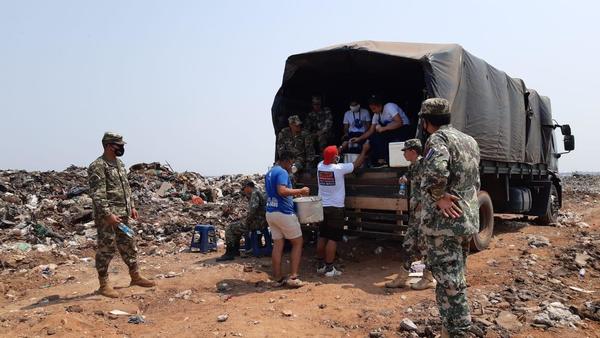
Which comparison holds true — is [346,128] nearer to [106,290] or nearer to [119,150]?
[119,150]

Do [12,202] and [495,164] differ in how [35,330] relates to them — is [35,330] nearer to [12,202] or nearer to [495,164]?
[495,164]

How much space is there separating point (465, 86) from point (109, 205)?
5.01 meters

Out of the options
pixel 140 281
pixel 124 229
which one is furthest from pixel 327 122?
pixel 140 281

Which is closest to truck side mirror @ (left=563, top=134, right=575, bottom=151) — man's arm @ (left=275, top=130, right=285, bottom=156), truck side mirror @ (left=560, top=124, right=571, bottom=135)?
truck side mirror @ (left=560, top=124, right=571, bottom=135)

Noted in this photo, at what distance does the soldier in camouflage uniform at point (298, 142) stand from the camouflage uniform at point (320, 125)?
0.69ft

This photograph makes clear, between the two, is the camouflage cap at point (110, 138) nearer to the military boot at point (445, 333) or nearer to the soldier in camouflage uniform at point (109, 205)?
the soldier in camouflage uniform at point (109, 205)

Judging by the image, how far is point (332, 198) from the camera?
6508 millimetres

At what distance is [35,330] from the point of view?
14.5ft

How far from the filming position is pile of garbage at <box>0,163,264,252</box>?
9484mm

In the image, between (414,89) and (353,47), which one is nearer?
(353,47)

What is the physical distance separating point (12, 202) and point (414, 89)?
10.4m

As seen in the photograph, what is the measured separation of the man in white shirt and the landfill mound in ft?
12.5

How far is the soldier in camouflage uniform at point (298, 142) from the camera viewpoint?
777 centimetres

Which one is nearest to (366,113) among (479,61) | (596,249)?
(479,61)
